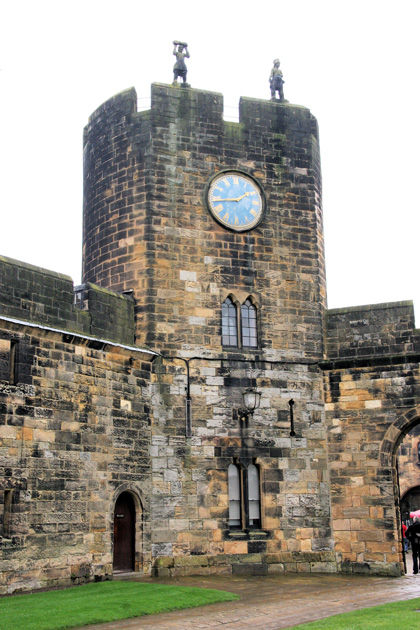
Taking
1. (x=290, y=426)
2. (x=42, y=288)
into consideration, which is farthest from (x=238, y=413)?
(x=42, y=288)

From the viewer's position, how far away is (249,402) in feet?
54.6

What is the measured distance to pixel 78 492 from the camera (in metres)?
14.1

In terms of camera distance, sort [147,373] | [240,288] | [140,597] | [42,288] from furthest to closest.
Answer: [240,288] < [147,373] < [42,288] < [140,597]

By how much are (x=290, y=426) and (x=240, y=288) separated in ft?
10.8

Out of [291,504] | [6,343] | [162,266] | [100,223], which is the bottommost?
[291,504]

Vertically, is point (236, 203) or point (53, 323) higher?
point (236, 203)

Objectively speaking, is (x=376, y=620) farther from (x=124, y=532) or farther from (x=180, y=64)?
(x=180, y=64)

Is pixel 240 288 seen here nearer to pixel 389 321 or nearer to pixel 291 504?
pixel 389 321

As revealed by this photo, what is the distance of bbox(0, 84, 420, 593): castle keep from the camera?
14.6m

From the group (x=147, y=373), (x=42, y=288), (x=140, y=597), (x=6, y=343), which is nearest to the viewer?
(x=140, y=597)

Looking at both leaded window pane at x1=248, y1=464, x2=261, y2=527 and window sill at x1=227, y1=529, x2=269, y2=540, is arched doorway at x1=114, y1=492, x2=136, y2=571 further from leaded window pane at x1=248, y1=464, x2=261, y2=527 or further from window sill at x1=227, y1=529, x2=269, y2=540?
leaded window pane at x1=248, y1=464, x2=261, y2=527

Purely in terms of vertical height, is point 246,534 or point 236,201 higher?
point 236,201

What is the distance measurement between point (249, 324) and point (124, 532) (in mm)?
5354

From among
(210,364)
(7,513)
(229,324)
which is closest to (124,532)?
(7,513)
